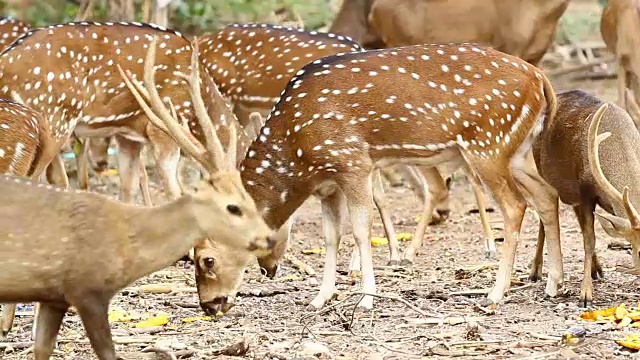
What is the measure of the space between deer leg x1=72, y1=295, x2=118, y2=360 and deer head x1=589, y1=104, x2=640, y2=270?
2936 millimetres

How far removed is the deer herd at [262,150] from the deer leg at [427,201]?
2cm

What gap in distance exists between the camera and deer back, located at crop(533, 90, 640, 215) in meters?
7.57

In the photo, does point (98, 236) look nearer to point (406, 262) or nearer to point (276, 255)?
point (276, 255)

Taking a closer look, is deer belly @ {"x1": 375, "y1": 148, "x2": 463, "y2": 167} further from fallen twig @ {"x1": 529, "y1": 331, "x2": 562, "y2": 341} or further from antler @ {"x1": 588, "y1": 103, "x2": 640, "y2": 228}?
fallen twig @ {"x1": 529, "y1": 331, "x2": 562, "y2": 341}

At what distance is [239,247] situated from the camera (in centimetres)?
630

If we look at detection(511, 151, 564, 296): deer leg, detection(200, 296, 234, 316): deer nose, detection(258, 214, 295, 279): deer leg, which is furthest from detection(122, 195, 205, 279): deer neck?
detection(511, 151, 564, 296): deer leg

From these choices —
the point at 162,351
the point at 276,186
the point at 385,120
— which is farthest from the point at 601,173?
the point at 162,351

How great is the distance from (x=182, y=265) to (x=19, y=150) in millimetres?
2317

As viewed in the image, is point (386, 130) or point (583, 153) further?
point (583, 153)

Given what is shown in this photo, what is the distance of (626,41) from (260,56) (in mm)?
3955

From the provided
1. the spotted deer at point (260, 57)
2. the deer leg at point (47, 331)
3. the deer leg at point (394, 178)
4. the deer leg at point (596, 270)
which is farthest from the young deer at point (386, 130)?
the deer leg at point (394, 178)

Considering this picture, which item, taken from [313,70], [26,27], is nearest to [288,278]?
[313,70]

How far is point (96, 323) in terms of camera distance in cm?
554

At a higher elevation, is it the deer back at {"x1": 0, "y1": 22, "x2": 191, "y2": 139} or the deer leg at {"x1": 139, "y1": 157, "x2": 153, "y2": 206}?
the deer back at {"x1": 0, "y1": 22, "x2": 191, "y2": 139}
